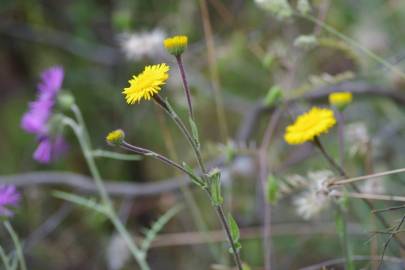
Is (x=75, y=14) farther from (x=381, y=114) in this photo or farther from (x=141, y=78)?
(x=141, y=78)

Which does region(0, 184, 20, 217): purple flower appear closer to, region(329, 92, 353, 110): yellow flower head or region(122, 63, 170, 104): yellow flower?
region(122, 63, 170, 104): yellow flower

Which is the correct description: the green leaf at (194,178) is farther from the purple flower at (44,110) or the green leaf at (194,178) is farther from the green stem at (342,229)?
the purple flower at (44,110)

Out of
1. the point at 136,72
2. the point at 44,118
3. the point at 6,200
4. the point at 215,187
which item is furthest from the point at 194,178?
the point at 136,72

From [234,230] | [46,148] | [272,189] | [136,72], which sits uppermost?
[136,72]

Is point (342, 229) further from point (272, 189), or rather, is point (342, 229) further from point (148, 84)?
point (148, 84)

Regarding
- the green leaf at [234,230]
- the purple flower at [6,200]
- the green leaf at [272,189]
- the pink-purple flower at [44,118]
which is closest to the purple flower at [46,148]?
the pink-purple flower at [44,118]
